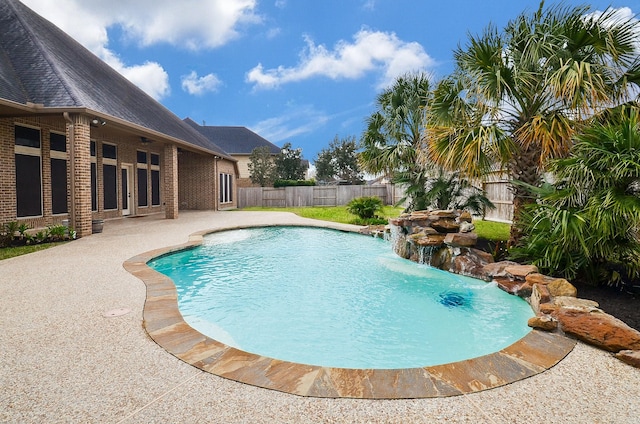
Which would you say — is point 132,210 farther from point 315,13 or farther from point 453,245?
point 315,13

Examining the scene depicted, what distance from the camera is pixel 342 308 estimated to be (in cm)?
480

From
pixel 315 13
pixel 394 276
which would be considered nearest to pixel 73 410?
pixel 394 276

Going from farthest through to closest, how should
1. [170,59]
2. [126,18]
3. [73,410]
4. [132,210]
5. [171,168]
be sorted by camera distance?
[170,59] < [126,18] < [132,210] < [171,168] < [73,410]

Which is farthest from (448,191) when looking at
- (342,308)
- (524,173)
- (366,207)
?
(342,308)

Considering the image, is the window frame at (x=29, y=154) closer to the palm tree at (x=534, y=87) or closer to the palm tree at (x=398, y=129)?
the palm tree at (x=398, y=129)

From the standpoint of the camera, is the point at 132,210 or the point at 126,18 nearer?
the point at 132,210

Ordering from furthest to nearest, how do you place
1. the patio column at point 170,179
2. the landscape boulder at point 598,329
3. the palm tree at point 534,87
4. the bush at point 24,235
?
the patio column at point 170,179 < the bush at point 24,235 < the palm tree at point 534,87 < the landscape boulder at point 598,329

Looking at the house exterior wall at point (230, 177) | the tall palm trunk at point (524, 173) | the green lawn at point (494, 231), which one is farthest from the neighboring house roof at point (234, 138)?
the tall palm trunk at point (524, 173)

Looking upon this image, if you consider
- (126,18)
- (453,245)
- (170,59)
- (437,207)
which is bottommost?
Result: (453,245)

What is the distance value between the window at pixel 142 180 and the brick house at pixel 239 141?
15.5m

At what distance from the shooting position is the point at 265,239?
10.3 m

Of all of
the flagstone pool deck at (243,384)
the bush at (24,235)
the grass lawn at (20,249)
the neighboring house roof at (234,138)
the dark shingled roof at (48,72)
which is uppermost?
the neighboring house roof at (234,138)

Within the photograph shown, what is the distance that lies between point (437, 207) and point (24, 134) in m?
11.6

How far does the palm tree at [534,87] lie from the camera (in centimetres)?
547
